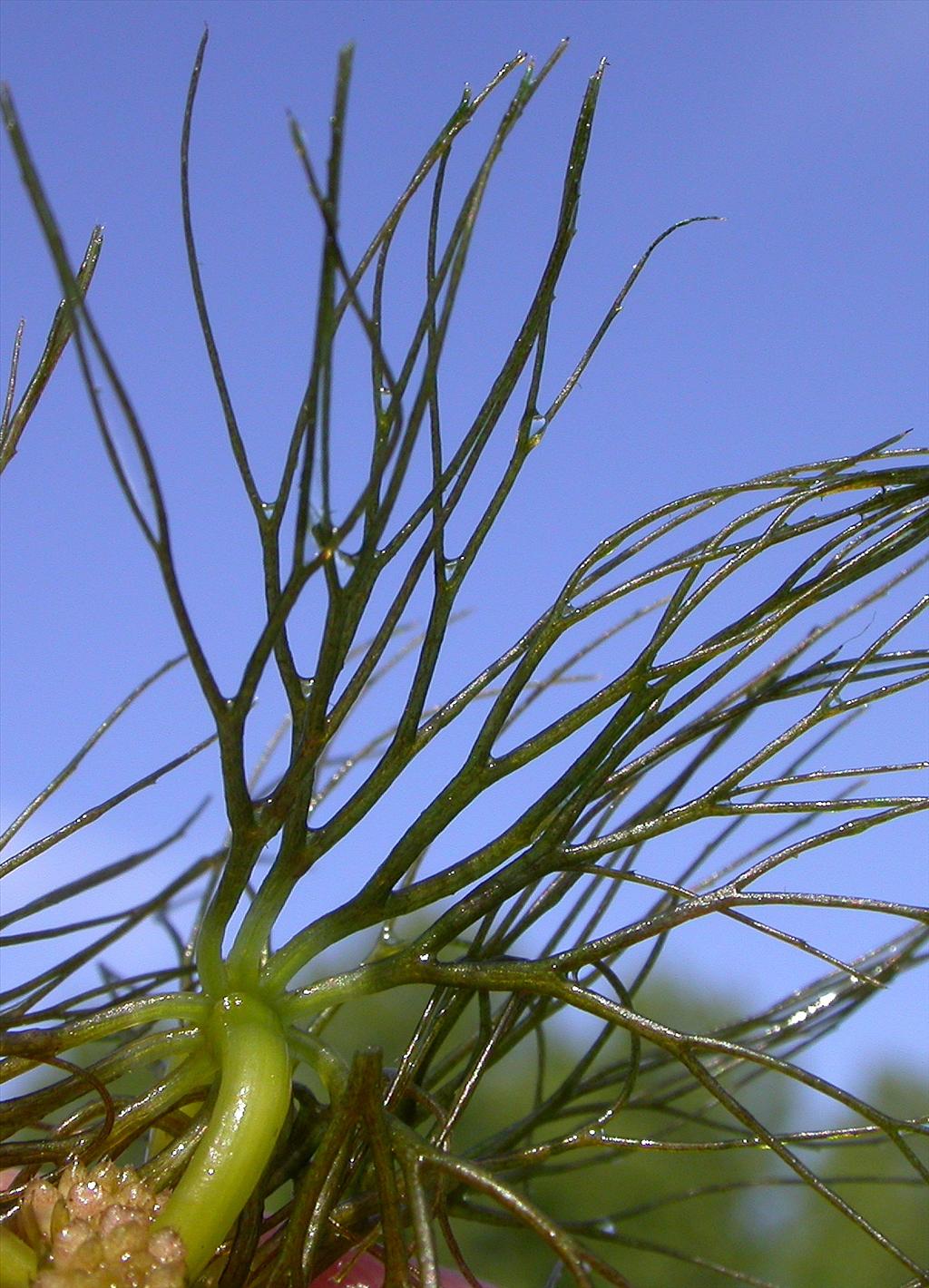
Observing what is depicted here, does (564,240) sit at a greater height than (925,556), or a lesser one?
greater

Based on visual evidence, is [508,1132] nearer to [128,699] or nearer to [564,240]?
[128,699]

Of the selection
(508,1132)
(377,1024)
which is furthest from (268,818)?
(377,1024)

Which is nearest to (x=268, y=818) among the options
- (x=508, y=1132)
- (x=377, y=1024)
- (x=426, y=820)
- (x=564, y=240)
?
(x=426, y=820)

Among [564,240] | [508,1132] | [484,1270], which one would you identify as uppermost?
[564,240]

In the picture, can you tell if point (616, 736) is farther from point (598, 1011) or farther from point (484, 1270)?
point (484, 1270)

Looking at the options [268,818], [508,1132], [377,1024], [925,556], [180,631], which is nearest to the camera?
[180,631]

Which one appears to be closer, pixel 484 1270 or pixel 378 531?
pixel 378 531

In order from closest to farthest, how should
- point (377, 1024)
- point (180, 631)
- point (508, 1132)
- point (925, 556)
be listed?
point (180, 631), point (925, 556), point (508, 1132), point (377, 1024)
